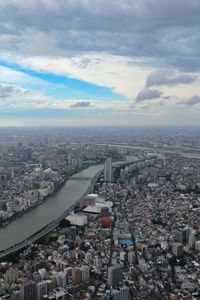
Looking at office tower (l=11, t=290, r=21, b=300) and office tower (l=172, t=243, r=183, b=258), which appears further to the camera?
office tower (l=172, t=243, r=183, b=258)

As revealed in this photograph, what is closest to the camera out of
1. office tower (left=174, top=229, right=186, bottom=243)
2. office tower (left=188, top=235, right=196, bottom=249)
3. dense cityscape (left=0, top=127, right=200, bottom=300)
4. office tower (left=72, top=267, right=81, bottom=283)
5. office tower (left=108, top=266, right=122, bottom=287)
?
dense cityscape (left=0, top=127, right=200, bottom=300)

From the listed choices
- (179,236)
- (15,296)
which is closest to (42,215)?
(179,236)

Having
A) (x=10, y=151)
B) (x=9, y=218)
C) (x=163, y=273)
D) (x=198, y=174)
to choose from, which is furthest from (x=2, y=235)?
(x=10, y=151)

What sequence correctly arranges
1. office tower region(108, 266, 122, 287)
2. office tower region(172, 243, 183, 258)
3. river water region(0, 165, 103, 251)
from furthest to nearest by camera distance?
river water region(0, 165, 103, 251), office tower region(172, 243, 183, 258), office tower region(108, 266, 122, 287)

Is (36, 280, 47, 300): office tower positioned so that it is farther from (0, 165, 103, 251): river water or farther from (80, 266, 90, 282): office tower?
(0, 165, 103, 251): river water

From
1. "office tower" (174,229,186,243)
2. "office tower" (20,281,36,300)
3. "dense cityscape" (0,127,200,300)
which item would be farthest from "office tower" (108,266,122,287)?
"office tower" (174,229,186,243)

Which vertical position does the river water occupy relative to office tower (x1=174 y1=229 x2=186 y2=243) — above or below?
below
